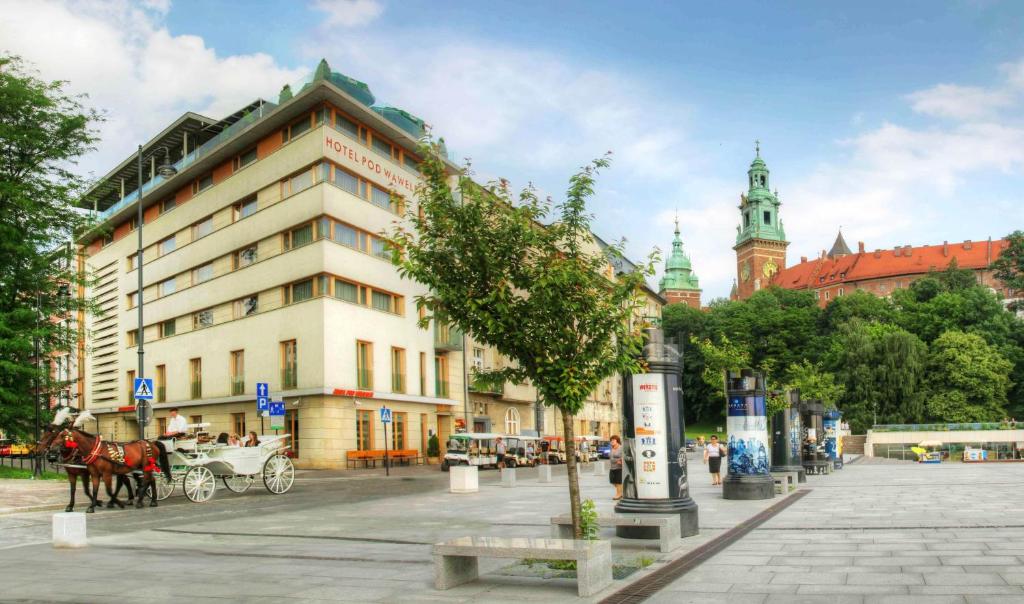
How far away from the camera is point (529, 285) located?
405 inches

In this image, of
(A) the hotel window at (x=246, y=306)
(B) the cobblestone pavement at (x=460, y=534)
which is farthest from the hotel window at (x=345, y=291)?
(B) the cobblestone pavement at (x=460, y=534)

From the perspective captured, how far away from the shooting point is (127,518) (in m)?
17.9

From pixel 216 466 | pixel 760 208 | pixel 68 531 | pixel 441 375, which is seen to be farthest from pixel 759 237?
pixel 68 531

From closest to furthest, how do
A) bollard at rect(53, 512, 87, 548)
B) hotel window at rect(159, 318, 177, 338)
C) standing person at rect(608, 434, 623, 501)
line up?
bollard at rect(53, 512, 87, 548)
standing person at rect(608, 434, 623, 501)
hotel window at rect(159, 318, 177, 338)

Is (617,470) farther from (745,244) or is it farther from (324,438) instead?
(745,244)

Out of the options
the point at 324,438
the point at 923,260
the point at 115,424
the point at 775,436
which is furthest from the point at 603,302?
the point at 923,260

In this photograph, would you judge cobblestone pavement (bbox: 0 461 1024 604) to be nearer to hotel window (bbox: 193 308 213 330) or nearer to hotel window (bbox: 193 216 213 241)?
hotel window (bbox: 193 308 213 330)

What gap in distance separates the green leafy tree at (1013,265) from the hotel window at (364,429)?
253 ft

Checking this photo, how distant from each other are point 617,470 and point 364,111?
94.7ft

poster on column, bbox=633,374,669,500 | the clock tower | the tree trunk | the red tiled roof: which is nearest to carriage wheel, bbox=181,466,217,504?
poster on column, bbox=633,374,669,500

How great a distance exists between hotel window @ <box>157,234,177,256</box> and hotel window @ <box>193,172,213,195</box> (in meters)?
3.63

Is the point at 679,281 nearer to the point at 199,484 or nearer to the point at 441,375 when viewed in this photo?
the point at 441,375

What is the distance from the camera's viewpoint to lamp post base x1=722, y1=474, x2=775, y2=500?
68.4ft

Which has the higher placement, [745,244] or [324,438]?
[745,244]
